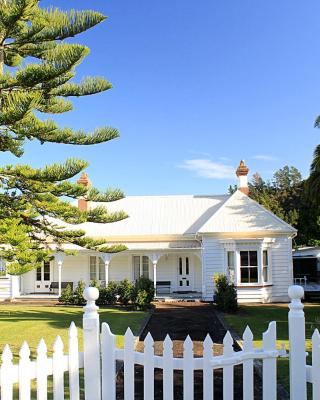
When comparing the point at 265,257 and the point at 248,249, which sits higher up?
the point at 248,249

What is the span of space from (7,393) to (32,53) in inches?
195

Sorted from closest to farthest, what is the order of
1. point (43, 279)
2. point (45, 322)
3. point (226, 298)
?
1. point (45, 322)
2. point (226, 298)
3. point (43, 279)

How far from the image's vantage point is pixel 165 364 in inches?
152

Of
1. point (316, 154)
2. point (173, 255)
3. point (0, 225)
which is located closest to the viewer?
point (0, 225)

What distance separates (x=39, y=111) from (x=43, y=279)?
19762 mm

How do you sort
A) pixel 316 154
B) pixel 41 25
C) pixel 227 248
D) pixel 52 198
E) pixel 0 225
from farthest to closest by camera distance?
pixel 227 248, pixel 316 154, pixel 52 198, pixel 0 225, pixel 41 25

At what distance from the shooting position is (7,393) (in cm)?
392

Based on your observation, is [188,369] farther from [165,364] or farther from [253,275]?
[253,275]

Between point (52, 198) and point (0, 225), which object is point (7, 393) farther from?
point (52, 198)

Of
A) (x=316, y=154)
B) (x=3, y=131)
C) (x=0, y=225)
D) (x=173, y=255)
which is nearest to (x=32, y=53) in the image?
(x=3, y=131)

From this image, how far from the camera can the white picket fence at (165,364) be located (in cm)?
385

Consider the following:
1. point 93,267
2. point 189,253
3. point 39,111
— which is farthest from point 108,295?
point 39,111

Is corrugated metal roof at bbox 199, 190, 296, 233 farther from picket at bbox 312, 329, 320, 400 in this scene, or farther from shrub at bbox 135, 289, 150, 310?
picket at bbox 312, 329, 320, 400

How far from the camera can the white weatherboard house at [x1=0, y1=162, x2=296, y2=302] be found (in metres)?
22.3
